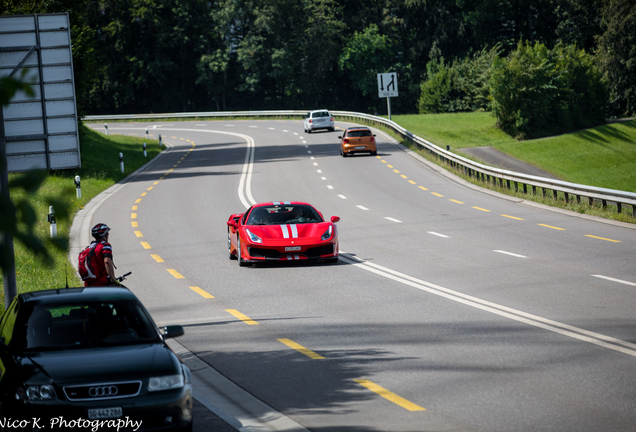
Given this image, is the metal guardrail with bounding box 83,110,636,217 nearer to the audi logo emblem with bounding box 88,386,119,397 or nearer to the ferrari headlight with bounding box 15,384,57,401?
the audi logo emblem with bounding box 88,386,119,397

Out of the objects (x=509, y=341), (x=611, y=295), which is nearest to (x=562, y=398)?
(x=509, y=341)

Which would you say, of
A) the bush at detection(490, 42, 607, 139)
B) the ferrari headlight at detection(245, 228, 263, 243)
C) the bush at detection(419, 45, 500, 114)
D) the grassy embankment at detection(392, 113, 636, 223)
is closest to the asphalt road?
the ferrari headlight at detection(245, 228, 263, 243)

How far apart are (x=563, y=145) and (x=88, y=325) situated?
5097 centimetres

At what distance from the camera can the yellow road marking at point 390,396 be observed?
6.43 meters

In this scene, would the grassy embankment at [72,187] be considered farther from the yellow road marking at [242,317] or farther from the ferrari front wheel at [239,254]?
the ferrari front wheel at [239,254]

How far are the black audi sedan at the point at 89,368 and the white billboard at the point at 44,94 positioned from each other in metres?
4.83

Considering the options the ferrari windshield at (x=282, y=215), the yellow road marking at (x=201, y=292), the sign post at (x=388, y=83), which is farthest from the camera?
the sign post at (x=388, y=83)

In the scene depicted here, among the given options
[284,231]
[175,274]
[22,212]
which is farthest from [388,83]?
[22,212]

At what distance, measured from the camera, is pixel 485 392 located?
265 inches

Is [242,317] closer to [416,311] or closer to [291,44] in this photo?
[416,311]

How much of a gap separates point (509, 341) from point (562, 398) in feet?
7.20

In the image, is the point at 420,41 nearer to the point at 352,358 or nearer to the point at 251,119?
the point at 251,119

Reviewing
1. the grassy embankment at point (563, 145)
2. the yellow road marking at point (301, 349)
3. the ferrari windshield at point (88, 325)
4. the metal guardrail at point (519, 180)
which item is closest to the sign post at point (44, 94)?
the yellow road marking at point (301, 349)

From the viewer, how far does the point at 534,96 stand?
5597 centimetres
